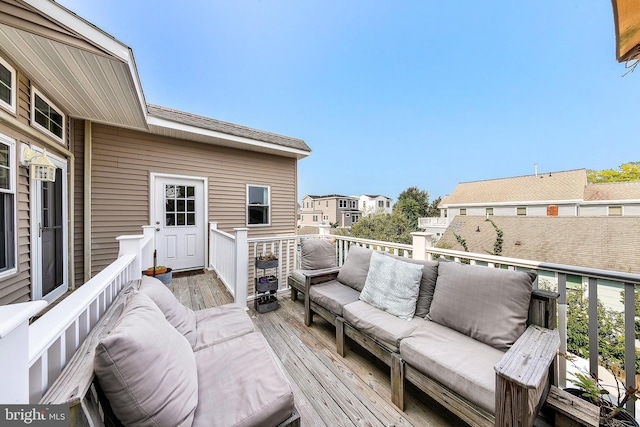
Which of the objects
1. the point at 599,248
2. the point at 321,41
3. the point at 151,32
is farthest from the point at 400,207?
the point at 151,32

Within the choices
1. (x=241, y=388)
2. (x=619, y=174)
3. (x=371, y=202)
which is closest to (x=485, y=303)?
(x=241, y=388)

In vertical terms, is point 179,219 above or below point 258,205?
below

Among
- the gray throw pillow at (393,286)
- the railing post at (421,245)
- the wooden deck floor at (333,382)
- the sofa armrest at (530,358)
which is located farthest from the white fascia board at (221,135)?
the sofa armrest at (530,358)

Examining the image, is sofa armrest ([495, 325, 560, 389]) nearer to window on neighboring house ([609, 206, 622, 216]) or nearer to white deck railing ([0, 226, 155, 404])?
white deck railing ([0, 226, 155, 404])

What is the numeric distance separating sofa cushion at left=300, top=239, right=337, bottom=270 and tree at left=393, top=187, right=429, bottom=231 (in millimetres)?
25173

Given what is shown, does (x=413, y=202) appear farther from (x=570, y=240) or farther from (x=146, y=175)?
(x=146, y=175)

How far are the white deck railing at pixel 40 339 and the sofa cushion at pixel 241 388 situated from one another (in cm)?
60

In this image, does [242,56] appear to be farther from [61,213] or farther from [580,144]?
[580,144]

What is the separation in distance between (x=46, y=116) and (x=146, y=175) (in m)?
1.64

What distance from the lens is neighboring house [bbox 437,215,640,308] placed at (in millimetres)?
9242

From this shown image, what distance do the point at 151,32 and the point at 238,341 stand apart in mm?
7478

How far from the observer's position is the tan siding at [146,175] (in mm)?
4273

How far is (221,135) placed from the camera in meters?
5.05

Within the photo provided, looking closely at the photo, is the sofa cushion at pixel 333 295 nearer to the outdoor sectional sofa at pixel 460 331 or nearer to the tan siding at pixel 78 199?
the outdoor sectional sofa at pixel 460 331
